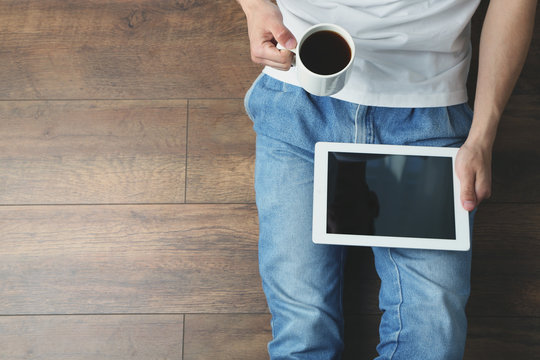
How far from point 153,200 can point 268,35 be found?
1.93ft

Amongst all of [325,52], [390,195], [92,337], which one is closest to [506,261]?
[390,195]

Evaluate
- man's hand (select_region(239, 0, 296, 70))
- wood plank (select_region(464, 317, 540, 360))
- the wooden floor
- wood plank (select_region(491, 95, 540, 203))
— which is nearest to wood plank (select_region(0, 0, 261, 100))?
the wooden floor

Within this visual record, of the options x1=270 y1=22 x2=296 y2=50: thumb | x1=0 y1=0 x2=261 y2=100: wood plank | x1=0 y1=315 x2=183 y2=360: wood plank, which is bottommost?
x1=0 y1=315 x2=183 y2=360: wood plank

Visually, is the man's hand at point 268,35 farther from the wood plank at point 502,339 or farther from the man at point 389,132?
the wood plank at point 502,339

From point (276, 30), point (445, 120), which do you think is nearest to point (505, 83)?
point (445, 120)

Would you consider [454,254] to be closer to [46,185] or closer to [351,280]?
[351,280]

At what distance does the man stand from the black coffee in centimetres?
12

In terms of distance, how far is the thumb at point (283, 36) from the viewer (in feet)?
2.09

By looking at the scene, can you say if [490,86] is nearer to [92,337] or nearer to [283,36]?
[283,36]

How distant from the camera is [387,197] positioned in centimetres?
76

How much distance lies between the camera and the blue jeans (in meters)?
0.74

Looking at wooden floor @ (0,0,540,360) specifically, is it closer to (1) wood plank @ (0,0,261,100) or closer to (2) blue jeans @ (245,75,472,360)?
(1) wood plank @ (0,0,261,100)

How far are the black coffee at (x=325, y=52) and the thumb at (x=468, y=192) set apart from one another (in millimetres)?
318

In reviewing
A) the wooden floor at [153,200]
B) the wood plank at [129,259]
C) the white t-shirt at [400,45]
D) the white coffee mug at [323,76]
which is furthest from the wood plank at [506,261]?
the white coffee mug at [323,76]
